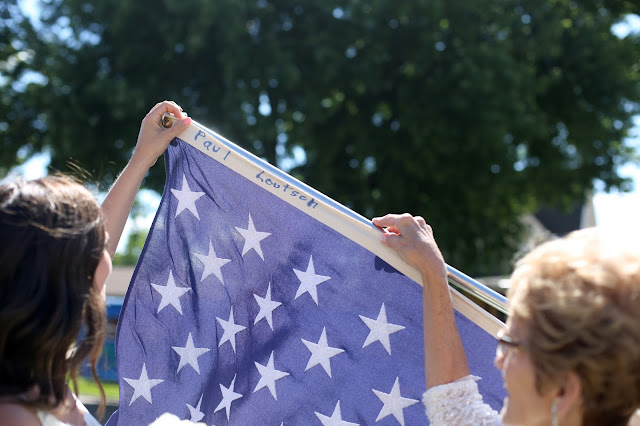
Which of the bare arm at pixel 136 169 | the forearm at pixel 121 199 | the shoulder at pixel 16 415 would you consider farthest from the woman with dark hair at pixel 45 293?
the forearm at pixel 121 199

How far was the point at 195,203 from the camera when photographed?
275 centimetres

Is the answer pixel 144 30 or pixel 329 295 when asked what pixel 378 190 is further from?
pixel 329 295

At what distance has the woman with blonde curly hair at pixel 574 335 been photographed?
1415mm

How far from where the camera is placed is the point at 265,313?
2494 millimetres

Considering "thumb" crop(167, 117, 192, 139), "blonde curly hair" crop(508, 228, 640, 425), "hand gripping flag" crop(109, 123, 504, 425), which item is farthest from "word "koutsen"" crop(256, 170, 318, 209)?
"blonde curly hair" crop(508, 228, 640, 425)

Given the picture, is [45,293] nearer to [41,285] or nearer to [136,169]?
[41,285]

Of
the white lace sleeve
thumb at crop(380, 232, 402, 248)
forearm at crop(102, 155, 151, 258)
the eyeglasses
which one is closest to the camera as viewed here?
the eyeglasses

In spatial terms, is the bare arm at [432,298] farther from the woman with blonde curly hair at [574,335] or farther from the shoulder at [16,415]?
the shoulder at [16,415]

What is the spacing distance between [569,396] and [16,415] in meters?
1.20

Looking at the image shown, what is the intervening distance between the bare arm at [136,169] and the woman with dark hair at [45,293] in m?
0.75

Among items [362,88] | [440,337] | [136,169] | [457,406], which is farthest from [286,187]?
[362,88]

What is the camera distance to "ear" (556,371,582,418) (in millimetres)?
1473

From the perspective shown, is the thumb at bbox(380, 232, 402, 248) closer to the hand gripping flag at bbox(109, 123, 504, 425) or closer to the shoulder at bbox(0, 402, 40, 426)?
the hand gripping flag at bbox(109, 123, 504, 425)

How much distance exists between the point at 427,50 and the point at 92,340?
11828 millimetres
